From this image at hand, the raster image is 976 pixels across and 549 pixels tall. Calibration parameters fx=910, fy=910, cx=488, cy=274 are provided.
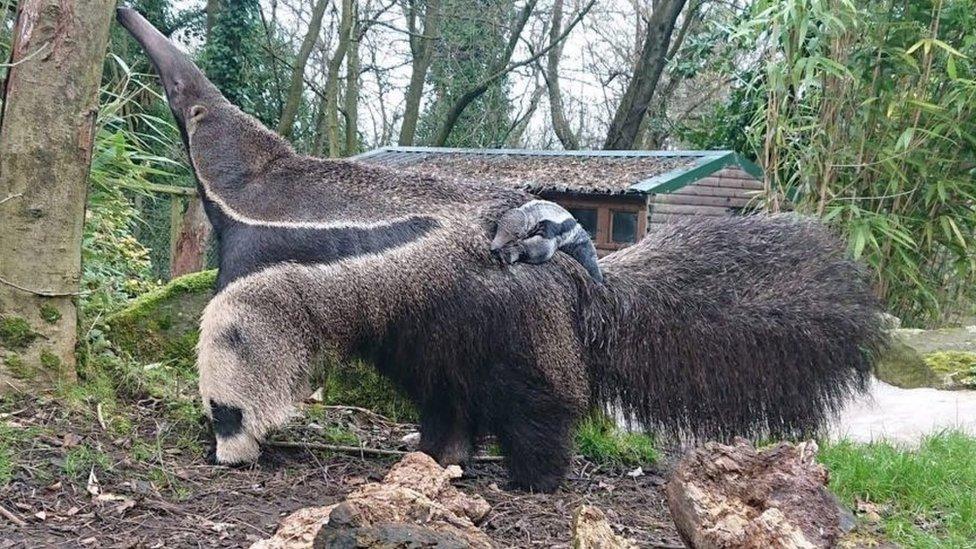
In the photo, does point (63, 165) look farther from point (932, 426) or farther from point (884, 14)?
point (884, 14)

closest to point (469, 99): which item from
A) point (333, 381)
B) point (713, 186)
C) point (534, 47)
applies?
point (534, 47)

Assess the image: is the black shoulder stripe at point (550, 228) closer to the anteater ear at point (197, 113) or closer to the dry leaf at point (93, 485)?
the anteater ear at point (197, 113)

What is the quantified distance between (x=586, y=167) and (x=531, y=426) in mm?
8538

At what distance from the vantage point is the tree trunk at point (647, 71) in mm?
16719

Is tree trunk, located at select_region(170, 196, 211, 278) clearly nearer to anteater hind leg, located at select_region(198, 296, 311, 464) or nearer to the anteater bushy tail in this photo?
anteater hind leg, located at select_region(198, 296, 311, 464)

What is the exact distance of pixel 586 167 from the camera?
12172 millimetres

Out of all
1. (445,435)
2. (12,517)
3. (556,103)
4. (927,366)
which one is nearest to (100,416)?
(12,517)

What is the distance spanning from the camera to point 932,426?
5.37m

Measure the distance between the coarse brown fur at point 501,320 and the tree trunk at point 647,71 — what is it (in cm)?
1341

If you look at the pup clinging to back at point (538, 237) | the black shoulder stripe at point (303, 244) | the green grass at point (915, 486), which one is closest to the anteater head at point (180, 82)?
the black shoulder stripe at point (303, 244)

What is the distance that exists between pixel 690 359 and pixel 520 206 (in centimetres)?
100

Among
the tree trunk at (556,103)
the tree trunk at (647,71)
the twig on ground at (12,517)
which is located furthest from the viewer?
the tree trunk at (556,103)

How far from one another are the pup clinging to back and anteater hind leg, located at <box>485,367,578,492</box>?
1.65ft

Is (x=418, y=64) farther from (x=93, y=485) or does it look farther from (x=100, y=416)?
(x=93, y=485)
